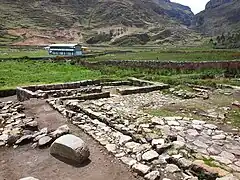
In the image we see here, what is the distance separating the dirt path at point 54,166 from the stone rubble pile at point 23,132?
343mm

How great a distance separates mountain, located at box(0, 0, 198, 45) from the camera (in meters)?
103

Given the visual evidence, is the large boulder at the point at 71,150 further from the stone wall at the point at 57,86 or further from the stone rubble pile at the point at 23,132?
the stone wall at the point at 57,86

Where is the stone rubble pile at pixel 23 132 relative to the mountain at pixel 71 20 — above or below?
below

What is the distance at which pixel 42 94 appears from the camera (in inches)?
714

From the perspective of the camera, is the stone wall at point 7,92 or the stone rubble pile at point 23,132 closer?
the stone rubble pile at point 23,132

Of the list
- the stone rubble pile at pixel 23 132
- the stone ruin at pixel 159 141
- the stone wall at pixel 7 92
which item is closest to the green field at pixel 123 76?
the stone wall at pixel 7 92

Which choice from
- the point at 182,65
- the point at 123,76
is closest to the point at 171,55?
the point at 182,65

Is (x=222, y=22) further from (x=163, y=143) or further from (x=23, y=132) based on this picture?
(x=163, y=143)

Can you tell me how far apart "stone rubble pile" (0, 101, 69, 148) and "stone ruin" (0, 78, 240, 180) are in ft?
4.13

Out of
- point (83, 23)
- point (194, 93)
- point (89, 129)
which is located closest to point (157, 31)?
point (83, 23)

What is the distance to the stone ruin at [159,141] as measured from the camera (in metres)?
7.54

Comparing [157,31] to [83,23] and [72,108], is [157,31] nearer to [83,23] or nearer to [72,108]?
[83,23]

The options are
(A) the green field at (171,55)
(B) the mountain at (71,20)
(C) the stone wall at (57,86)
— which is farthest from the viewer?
(B) the mountain at (71,20)

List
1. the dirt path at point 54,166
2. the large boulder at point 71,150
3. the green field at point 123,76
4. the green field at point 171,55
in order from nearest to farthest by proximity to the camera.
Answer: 1. the dirt path at point 54,166
2. the large boulder at point 71,150
3. the green field at point 123,76
4. the green field at point 171,55
